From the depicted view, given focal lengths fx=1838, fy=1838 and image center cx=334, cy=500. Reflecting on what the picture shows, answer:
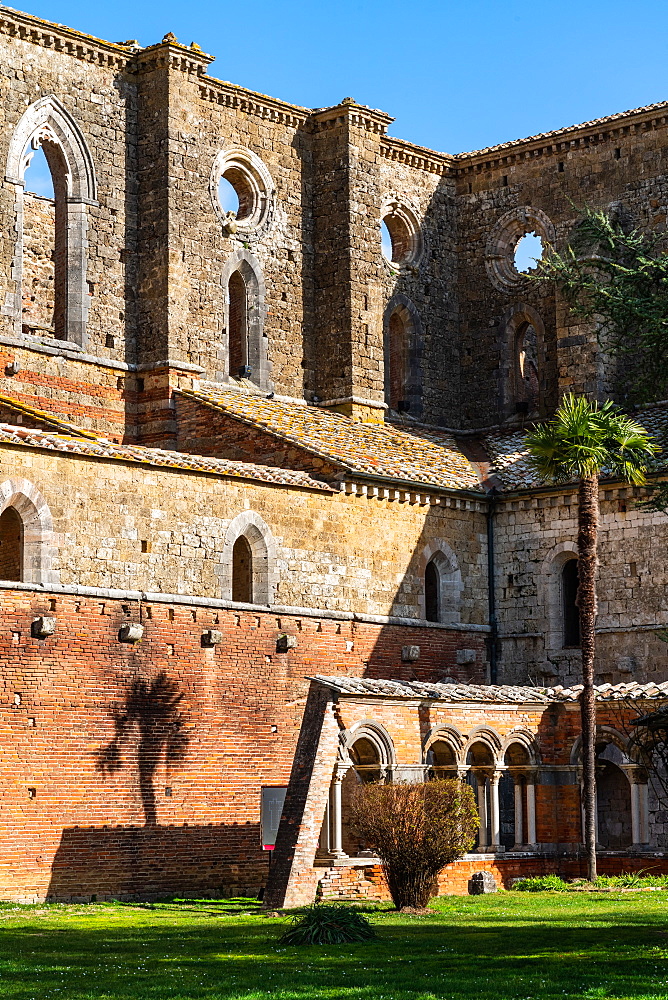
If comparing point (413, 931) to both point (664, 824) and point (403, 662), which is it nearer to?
point (664, 824)

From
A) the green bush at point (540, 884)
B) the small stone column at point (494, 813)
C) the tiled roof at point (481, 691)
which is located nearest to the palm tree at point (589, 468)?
the green bush at point (540, 884)

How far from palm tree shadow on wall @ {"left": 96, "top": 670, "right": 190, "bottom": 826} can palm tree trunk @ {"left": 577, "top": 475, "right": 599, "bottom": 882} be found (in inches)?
243

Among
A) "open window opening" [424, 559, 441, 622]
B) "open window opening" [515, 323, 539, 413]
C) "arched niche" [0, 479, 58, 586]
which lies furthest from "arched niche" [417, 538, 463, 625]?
"arched niche" [0, 479, 58, 586]

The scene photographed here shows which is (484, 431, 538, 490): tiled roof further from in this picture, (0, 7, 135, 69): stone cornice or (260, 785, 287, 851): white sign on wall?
(0, 7, 135, 69): stone cornice

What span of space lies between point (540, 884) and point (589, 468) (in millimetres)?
6564

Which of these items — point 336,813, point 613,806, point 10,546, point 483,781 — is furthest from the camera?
point 613,806

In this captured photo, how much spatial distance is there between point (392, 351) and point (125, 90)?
8463 mm

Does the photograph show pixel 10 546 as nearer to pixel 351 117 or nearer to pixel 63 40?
pixel 63 40

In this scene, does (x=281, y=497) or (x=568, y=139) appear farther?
(x=568, y=139)

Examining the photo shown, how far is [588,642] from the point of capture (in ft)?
94.3

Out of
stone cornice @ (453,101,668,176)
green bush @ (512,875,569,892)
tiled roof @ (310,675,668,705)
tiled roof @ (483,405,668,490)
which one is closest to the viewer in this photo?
tiled roof @ (310,675,668,705)

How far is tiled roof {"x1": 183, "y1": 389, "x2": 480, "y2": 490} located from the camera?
1276 inches

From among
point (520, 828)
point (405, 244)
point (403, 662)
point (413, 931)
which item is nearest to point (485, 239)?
point (405, 244)

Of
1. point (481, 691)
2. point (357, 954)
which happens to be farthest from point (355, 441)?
point (357, 954)
